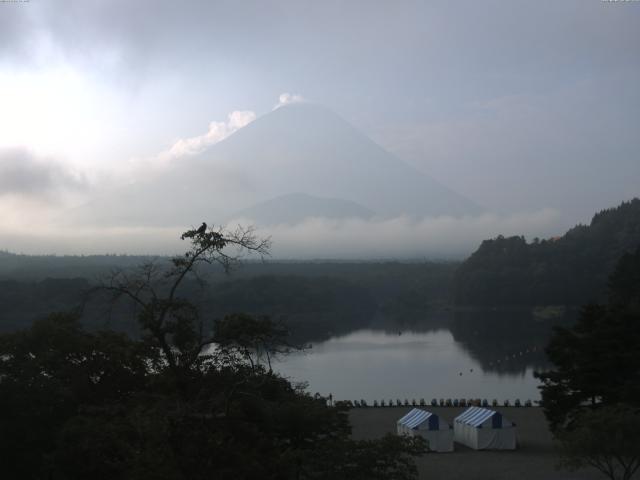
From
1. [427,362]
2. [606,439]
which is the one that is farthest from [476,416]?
[427,362]

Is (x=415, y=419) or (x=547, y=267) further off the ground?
(x=547, y=267)

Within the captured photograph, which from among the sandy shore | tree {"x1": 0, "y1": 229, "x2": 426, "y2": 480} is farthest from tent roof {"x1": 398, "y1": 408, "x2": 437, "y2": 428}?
tree {"x1": 0, "y1": 229, "x2": 426, "y2": 480}

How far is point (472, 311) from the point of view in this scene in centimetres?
6888

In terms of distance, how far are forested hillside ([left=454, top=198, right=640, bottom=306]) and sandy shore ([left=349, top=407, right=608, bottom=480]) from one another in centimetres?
5130

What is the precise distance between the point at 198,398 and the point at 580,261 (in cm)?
7232

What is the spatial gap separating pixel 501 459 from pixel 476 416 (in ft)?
4.92

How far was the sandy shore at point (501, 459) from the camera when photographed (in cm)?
1312

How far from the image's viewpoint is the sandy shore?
13.1 metres

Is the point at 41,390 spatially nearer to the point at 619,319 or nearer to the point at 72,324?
the point at 72,324

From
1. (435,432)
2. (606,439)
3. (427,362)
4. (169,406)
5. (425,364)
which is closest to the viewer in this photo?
(169,406)

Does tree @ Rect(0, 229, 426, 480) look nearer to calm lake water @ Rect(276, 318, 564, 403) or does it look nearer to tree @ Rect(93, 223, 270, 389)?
tree @ Rect(93, 223, 270, 389)

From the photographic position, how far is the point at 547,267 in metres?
72.8

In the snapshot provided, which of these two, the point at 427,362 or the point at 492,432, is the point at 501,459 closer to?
the point at 492,432

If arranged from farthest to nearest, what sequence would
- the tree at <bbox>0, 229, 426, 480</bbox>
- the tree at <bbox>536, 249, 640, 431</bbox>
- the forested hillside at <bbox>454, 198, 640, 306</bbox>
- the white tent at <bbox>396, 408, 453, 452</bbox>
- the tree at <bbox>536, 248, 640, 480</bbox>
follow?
the forested hillside at <bbox>454, 198, 640, 306</bbox> < the white tent at <bbox>396, 408, 453, 452</bbox> < the tree at <bbox>536, 249, 640, 431</bbox> < the tree at <bbox>536, 248, 640, 480</bbox> < the tree at <bbox>0, 229, 426, 480</bbox>
